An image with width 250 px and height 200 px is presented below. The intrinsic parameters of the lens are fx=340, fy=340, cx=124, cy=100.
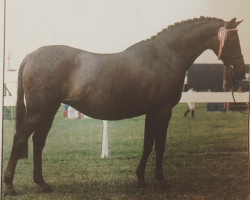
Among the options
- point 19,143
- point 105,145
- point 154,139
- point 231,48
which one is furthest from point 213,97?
point 19,143

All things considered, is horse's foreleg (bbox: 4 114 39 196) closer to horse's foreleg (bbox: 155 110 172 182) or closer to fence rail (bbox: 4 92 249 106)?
horse's foreleg (bbox: 155 110 172 182)

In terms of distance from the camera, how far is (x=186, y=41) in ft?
8.07

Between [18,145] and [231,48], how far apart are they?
5.51 ft

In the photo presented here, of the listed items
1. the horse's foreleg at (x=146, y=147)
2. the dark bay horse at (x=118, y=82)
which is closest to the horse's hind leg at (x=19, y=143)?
the dark bay horse at (x=118, y=82)

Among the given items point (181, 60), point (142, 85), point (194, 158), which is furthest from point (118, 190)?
point (181, 60)

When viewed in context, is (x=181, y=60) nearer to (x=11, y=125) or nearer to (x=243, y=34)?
(x=243, y=34)

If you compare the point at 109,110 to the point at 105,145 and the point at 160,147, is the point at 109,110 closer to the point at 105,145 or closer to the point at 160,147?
the point at 105,145

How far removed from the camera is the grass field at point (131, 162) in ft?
7.98

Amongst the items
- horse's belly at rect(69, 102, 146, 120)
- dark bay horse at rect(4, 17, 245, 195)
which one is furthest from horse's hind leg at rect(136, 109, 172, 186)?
A: horse's belly at rect(69, 102, 146, 120)

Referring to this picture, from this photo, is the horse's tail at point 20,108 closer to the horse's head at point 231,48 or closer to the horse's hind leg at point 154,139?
the horse's hind leg at point 154,139

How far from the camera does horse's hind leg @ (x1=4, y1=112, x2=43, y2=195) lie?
2.35 m

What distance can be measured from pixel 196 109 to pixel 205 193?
0.63m

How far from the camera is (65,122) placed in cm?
245

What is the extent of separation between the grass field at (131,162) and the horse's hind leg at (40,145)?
0.11 ft
